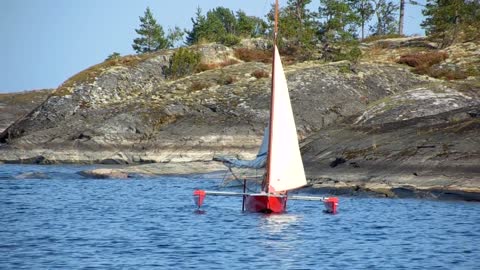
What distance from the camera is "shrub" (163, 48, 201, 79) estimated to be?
271 feet

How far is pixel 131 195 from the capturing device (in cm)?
4800

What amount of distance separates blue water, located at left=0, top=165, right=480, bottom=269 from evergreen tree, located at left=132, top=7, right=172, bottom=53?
66.5 metres

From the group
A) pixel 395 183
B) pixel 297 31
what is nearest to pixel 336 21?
pixel 297 31

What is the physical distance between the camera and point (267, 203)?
3797 cm

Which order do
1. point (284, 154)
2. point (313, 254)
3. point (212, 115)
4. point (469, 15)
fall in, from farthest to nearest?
point (469, 15), point (212, 115), point (284, 154), point (313, 254)

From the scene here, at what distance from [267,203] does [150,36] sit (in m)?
79.4

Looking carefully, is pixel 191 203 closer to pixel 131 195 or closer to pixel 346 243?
pixel 131 195

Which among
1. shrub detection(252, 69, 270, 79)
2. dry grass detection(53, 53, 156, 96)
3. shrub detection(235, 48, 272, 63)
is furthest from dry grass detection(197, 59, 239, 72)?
shrub detection(252, 69, 270, 79)

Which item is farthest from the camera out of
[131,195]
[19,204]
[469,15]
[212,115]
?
[469,15]

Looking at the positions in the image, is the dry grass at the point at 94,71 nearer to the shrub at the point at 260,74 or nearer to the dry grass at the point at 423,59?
the shrub at the point at 260,74

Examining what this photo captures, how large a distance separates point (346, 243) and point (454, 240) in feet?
12.6

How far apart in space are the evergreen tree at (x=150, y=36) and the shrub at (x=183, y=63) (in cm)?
3058

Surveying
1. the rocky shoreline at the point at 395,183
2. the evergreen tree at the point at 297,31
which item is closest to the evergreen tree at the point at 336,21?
the evergreen tree at the point at 297,31

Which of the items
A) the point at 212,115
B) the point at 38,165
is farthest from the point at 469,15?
the point at 38,165
